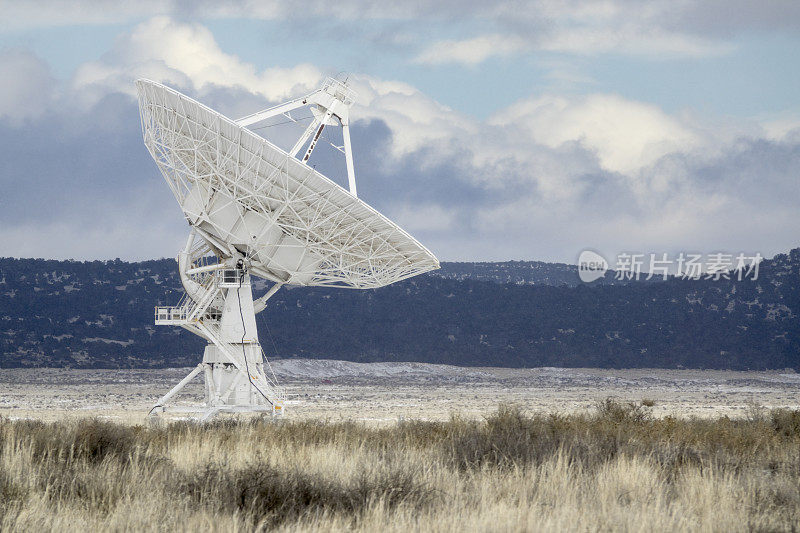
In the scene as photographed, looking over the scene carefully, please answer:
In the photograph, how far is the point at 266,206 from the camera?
83.9ft

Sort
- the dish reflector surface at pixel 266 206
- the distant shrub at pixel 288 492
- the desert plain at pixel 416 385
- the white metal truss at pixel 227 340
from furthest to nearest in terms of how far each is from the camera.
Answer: the desert plain at pixel 416 385
the white metal truss at pixel 227 340
the dish reflector surface at pixel 266 206
the distant shrub at pixel 288 492

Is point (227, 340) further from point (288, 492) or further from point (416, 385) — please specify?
point (416, 385)

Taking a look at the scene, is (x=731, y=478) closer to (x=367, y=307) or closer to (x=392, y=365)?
(x=392, y=365)

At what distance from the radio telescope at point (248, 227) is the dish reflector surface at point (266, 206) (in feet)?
0.11

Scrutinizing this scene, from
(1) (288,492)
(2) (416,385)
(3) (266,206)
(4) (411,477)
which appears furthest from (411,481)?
(2) (416,385)

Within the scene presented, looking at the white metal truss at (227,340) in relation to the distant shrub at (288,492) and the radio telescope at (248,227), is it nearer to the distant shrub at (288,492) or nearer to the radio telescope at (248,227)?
the radio telescope at (248,227)

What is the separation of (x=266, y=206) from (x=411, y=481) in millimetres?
15965

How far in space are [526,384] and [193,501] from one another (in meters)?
67.5

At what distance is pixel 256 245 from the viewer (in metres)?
26.0

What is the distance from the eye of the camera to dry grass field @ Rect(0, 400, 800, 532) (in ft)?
30.2

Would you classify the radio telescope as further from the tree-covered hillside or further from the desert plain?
the tree-covered hillside

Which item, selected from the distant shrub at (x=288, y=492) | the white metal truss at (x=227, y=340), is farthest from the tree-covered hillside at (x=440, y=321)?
the distant shrub at (x=288, y=492)

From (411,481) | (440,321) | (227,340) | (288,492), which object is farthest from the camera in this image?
(440,321)

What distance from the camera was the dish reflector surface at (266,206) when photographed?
80.0 ft
